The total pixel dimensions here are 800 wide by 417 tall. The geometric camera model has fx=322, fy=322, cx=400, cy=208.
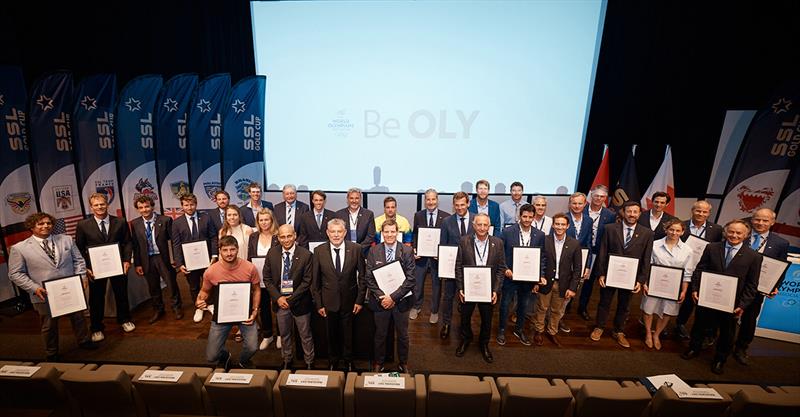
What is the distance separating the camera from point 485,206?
4.86 m

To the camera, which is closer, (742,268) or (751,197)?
(742,268)

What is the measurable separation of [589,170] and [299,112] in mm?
6135

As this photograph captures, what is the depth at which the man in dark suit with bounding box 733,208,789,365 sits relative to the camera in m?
3.72

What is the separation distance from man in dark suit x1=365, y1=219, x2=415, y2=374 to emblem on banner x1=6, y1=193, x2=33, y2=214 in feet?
19.1

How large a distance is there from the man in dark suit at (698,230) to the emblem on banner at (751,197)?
280 centimetres

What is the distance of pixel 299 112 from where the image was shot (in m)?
6.40

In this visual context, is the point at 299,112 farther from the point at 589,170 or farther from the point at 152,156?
the point at 589,170

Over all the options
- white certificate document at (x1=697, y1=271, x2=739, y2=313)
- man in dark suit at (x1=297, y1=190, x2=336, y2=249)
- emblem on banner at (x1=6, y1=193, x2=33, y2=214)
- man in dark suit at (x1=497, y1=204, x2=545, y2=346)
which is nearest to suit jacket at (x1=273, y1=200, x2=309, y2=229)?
man in dark suit at (x1=297, y1=190, x2=336, y2=249)

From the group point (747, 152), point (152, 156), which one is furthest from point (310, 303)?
point (747, 152)

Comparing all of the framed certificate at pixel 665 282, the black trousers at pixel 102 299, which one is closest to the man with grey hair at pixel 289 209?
the black trousers at pixel 102 299

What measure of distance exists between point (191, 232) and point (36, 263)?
1459mm

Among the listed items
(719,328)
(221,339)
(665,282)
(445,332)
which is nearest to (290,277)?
(221,339)

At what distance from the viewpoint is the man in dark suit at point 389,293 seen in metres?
3.32

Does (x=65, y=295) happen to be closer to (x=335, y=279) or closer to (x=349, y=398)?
(x=335, y=279)
